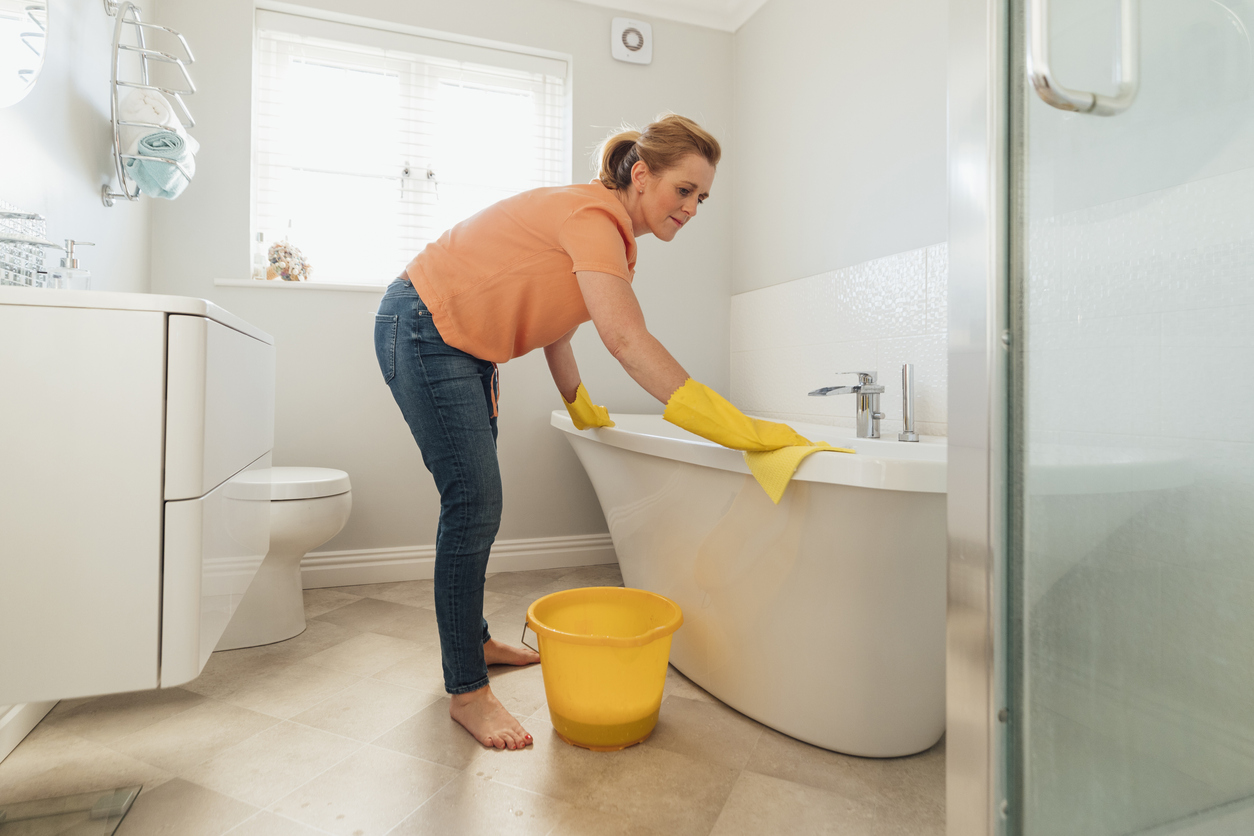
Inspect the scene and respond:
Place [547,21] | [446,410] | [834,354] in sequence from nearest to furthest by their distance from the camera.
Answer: [446,410] < [834,354] < [547,21]

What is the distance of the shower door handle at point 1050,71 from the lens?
1.90 feet

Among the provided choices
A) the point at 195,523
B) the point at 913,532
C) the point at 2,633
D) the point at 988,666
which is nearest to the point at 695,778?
the point at 913,532

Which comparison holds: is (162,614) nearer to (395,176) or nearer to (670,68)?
(395,176)

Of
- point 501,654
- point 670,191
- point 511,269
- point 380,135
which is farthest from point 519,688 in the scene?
point 380,135

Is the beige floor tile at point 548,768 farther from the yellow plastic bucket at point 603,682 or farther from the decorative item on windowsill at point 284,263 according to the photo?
the decorative item on windowsill at point 284,263

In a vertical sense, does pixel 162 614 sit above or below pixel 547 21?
below

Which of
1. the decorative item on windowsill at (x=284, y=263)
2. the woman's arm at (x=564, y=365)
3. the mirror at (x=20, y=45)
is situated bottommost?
the woman's arm at (x=564, y=365)

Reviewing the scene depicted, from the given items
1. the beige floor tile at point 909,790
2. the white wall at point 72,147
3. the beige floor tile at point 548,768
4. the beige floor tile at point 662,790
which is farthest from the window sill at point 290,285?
the beige floor tile at point 909,790

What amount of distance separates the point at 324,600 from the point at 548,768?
1.32 metres

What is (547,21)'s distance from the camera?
8.83 ft

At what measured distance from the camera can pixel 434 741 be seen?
1393 mm

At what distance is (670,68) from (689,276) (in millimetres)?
856

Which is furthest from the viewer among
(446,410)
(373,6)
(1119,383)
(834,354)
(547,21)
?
(547,21)

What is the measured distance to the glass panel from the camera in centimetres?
60
